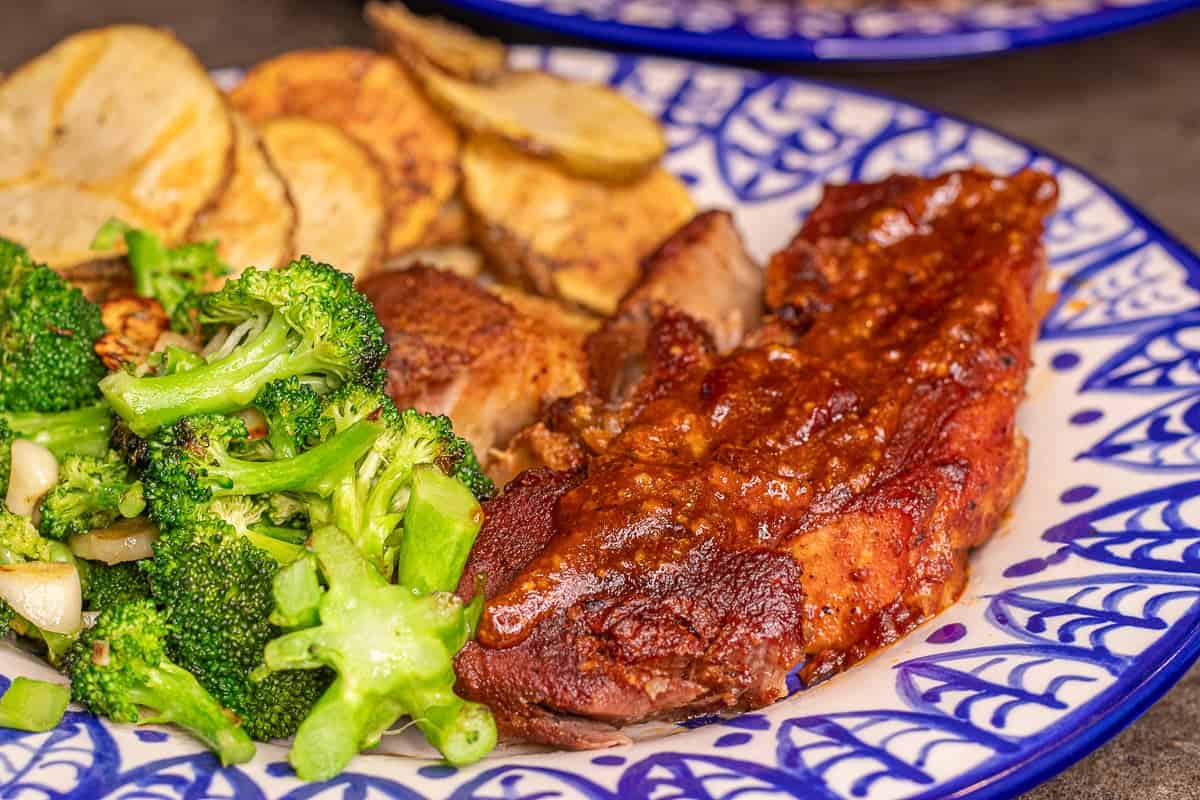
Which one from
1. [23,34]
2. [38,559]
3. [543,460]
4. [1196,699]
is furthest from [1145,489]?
[23,34]

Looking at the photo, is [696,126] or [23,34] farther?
[23,34]

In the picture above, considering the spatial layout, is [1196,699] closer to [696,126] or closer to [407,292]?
[407,292]

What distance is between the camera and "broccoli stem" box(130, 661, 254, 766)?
9.59 feet

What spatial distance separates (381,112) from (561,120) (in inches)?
29.5

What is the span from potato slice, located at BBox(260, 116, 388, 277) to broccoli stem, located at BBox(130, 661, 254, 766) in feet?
6.56

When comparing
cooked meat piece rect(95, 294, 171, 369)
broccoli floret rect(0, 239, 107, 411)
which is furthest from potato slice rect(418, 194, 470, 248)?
broccoli floret rect(0, 239, 107, 411)

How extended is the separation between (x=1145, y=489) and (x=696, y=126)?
293cm

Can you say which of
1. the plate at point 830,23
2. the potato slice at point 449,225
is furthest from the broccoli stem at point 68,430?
the plate at point 830,23

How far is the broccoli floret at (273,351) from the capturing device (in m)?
3.26

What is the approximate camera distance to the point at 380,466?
3273 millimetres

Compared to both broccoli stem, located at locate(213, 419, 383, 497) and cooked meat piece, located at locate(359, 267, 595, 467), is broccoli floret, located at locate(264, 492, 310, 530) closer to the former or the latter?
broccoli stem, located at locate(213, 419, 383, 497)

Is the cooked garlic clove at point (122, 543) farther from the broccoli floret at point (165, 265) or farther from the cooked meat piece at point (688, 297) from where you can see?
the cooked meat piece at point (688, 297)

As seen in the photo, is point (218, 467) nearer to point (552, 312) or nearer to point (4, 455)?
point (4, 455)

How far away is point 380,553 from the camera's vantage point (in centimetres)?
314
